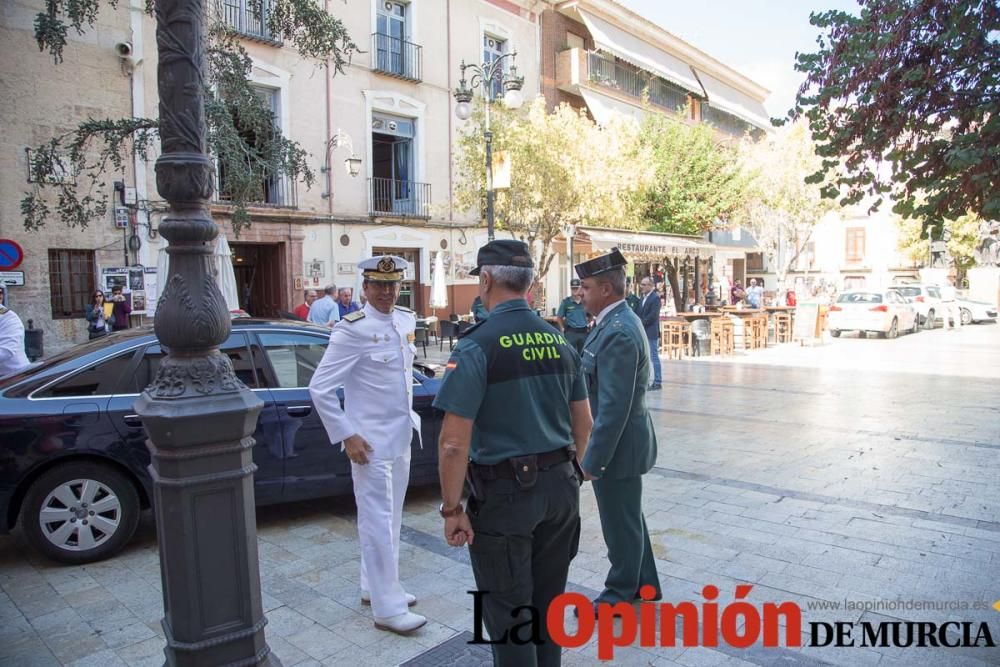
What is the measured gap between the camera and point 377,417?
12.2ft

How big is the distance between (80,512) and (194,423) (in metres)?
2.70

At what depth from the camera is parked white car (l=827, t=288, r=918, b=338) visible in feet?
68.2

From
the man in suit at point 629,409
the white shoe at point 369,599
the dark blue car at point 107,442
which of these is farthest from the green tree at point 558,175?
the white shoe at point 369,599

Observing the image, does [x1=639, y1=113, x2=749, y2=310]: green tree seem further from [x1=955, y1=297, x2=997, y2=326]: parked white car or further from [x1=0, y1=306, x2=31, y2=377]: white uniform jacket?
[x1=0, y1=306, x2=31, y2=377]: white uniform jacket

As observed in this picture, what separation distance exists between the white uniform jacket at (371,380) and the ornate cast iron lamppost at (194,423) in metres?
1.00

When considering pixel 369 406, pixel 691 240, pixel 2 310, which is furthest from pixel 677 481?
pixel 691 240

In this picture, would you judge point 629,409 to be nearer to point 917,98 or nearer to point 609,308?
point 609,308

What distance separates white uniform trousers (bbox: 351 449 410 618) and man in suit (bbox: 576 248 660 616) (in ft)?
3.58

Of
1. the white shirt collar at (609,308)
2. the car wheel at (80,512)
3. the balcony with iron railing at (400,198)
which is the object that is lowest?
the car wheel at (80,512)

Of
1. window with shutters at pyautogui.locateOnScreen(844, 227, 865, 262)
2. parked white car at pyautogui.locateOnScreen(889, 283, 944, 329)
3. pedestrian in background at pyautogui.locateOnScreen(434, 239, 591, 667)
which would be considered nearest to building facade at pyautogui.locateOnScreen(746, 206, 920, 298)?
window with shutters at pyautogui.locateOnScreen(844, 227, 865, 262)

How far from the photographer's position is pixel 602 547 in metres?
4.65

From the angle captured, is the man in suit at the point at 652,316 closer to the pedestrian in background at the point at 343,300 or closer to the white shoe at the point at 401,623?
the pedestrian in background at the point at 343,300

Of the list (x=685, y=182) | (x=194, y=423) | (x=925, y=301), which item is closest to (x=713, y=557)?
(x=194, y=423)

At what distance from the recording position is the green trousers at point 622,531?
11.8 feet
